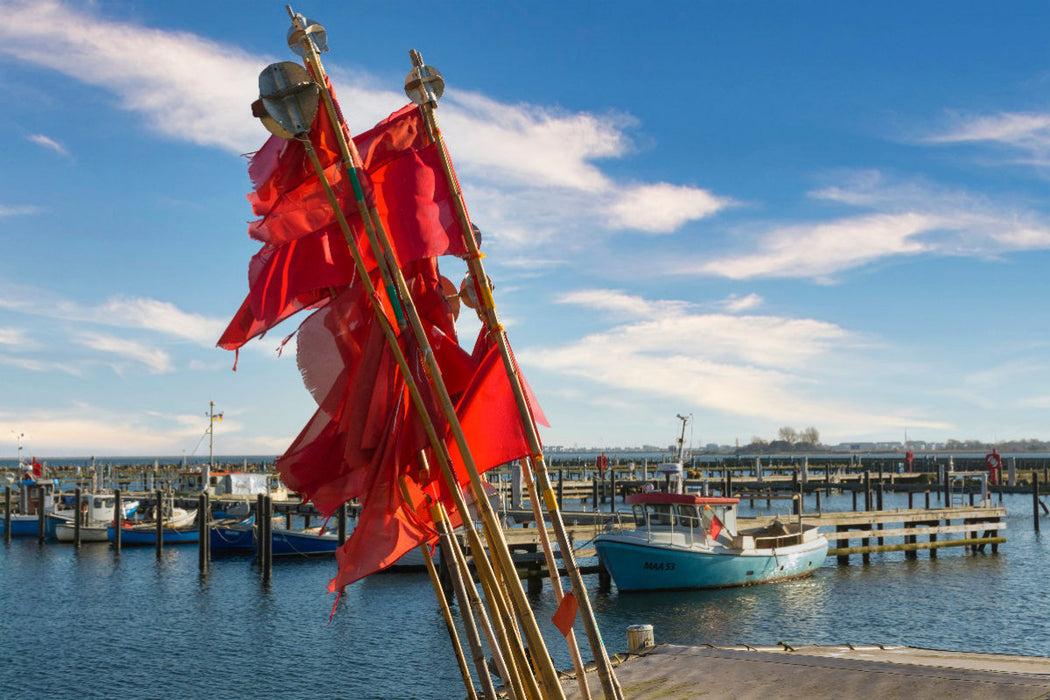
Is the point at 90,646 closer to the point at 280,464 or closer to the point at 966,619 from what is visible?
the point at 280,464

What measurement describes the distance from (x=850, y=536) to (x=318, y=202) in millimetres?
42014

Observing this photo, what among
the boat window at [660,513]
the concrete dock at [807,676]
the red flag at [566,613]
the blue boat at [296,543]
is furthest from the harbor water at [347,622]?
the red flag at [566,613]

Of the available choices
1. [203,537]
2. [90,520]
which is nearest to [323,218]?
[203,537]

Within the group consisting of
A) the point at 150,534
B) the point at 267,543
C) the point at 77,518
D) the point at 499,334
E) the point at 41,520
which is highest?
the point at 499,334

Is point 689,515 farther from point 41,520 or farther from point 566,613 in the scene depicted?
point 41,520

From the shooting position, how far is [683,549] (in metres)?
34.7

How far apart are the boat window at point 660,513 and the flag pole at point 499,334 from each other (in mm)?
28779

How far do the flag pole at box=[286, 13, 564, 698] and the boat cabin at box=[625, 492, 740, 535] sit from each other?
2912 centimetres

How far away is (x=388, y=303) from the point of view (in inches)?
299

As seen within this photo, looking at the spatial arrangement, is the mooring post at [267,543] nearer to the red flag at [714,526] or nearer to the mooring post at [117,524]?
the mooring post at [117,524]

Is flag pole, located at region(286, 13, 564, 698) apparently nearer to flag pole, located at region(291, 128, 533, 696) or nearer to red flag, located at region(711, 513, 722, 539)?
flag pole, located at region(291, 128, 533, 696)

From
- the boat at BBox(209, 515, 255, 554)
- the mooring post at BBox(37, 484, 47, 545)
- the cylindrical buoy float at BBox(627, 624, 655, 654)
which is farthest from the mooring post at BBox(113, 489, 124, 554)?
the cylindrical buoy float at BBox(627, 624, 655, 654)

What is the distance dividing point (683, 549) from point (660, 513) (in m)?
1.73

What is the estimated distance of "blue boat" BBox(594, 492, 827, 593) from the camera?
113 feet
